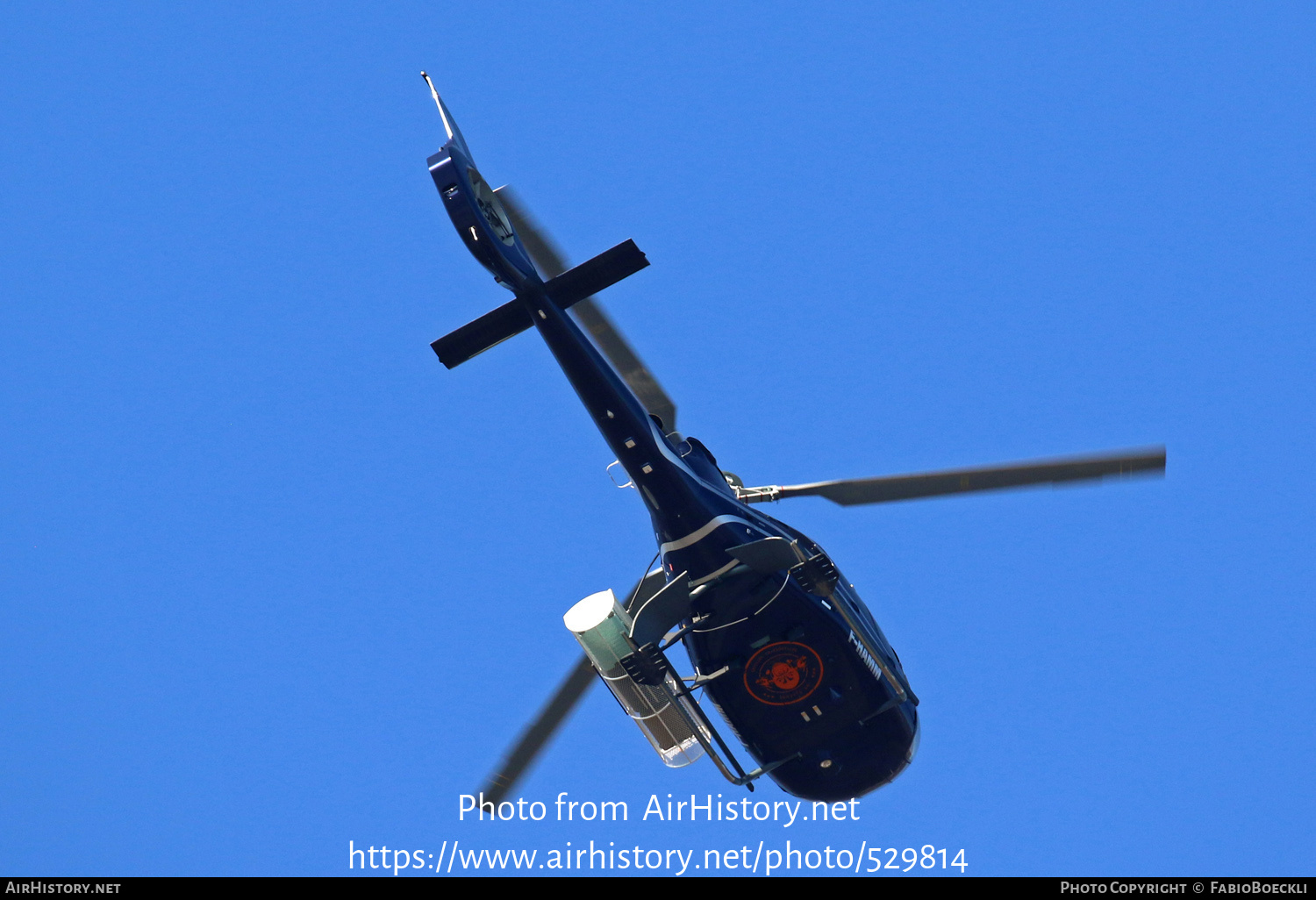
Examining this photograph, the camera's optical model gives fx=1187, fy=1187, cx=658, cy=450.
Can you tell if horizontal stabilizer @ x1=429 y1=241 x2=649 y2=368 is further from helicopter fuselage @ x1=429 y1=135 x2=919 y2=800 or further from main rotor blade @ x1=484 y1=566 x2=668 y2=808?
main rotor blade @ x1=484 y1=566 x2=668 y2=808

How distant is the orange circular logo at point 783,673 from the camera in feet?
64.3

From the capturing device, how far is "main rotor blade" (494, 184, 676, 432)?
730 inches

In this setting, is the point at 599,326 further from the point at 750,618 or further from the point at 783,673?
the point at 783,673

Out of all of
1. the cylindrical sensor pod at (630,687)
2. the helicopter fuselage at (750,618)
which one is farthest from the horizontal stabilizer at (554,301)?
the cylindrical sensor pod at (630,687)

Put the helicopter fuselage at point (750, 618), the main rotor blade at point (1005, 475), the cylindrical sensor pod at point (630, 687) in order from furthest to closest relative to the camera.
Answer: the cylindrical sensor pod at point (630, 687) < the helicopter fuselage at point (750, 618) < the main rotor blade at point (1005, 475)

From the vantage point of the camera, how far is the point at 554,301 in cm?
1867

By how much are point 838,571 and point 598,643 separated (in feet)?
13.6

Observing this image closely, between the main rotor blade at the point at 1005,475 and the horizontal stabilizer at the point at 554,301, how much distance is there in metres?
5.07

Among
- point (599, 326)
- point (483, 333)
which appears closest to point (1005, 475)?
point (599, 326)

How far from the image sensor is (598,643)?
19484mm

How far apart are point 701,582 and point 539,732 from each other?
4373mm

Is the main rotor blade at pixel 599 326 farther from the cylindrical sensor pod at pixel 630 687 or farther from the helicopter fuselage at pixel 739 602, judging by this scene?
the cylindrical sensor pod at pixel 630 687

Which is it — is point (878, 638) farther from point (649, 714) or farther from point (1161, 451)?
point (1161, 451)
